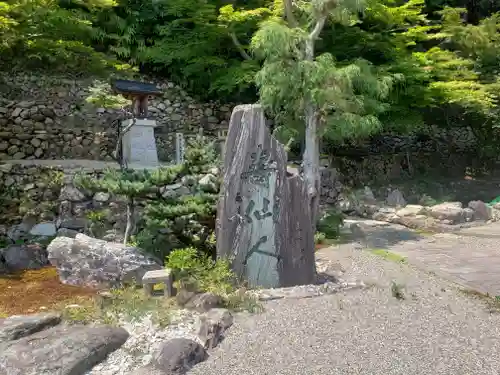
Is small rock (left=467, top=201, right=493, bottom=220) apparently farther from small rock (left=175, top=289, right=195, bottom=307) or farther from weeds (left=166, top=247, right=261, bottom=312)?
small rock (left=175, top=289, right=195, bottom=307)

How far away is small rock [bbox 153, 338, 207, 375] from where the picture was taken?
4.00m

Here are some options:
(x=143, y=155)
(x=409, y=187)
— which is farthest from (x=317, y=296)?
(x=409, y=187)

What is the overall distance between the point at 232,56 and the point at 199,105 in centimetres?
219

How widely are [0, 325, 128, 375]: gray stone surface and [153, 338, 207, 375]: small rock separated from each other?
548 millimetres

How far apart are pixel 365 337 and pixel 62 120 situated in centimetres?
1337

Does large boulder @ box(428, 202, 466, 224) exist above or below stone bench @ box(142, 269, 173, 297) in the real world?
below

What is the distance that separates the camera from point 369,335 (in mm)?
4699

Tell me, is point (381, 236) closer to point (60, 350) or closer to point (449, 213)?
point (449, 213)

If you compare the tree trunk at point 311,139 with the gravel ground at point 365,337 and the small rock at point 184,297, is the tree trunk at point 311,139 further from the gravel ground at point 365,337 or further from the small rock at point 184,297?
the small rock at point 184,297

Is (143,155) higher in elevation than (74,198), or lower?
higher

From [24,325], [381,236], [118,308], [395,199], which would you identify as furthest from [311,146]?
[24,325]

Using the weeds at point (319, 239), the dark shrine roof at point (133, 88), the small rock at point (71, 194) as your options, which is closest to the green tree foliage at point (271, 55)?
the dark shrine roof at point (133, 88)

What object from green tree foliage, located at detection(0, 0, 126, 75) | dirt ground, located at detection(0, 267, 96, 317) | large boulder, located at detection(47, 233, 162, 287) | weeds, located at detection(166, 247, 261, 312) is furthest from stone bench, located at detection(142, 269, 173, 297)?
green tree foliage, located at detection(0, 0, 126, 75)

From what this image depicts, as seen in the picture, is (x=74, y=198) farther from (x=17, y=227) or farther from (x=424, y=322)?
(x=424, y=322)
